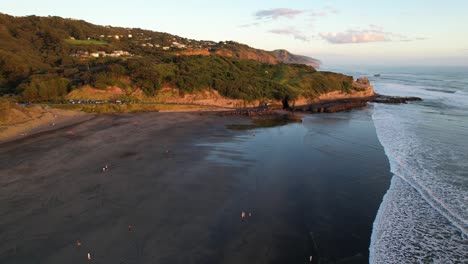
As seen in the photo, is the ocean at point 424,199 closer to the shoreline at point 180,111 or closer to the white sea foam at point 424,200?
the white sea foam at point 424,200

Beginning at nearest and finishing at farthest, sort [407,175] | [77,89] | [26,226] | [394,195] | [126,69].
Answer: [26,226], [394,195], [407,175], [77,89], [126,69]

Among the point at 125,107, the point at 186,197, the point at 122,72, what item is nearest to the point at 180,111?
the point at 125,107

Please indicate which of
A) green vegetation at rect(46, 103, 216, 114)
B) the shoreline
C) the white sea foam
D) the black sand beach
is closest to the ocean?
the white sea foam

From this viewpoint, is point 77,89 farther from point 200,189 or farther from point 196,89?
point 200,189

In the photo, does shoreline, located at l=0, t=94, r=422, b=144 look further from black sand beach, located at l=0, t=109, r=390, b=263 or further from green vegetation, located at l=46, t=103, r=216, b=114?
black sand beach, located at l=0, t=109, r=390, b=263

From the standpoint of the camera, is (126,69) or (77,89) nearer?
(77,89)

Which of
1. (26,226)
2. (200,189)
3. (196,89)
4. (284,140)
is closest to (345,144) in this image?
(284,140)
